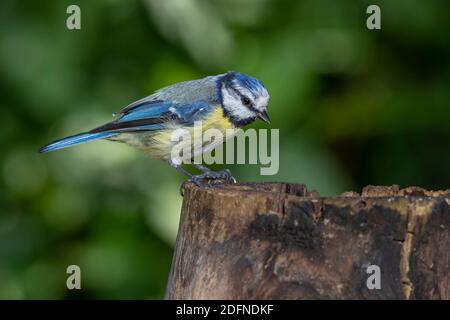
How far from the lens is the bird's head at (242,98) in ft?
15.2

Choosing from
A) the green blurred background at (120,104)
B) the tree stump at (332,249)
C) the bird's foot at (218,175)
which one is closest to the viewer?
the tree stump at (332,249)

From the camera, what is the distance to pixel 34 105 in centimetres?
498

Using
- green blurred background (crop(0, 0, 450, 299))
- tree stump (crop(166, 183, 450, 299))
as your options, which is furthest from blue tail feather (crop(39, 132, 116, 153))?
tree stump (crop(166, 183, 450, 299))

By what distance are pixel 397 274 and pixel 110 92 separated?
105 inches

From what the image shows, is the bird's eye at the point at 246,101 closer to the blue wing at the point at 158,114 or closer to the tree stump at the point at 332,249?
the blue wing at the point at 158,114

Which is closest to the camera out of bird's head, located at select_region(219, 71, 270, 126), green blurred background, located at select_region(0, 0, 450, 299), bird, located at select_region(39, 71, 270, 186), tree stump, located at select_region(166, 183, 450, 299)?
tree stump, located at select_region(166, 183, 450, 299)

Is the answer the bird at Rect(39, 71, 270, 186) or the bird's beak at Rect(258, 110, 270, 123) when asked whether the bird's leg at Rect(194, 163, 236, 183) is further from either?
the bird's beak at Rect(258, 110, 270, 123)

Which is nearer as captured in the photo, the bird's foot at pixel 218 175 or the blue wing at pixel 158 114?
the bird's foot at pixel 218 175

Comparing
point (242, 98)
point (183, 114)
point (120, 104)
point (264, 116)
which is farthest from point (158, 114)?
point (264, 116)

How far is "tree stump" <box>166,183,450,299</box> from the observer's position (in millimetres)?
2971

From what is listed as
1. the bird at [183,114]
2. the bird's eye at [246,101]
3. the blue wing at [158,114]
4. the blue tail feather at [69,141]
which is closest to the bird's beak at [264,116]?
the bird at [183,114]

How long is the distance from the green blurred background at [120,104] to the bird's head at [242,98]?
1.06 feet

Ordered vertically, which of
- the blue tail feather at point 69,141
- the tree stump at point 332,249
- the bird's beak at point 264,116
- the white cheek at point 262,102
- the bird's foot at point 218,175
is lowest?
the tree stump at point 332,249

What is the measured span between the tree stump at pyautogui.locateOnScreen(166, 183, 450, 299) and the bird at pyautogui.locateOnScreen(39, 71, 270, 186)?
5.31ft
